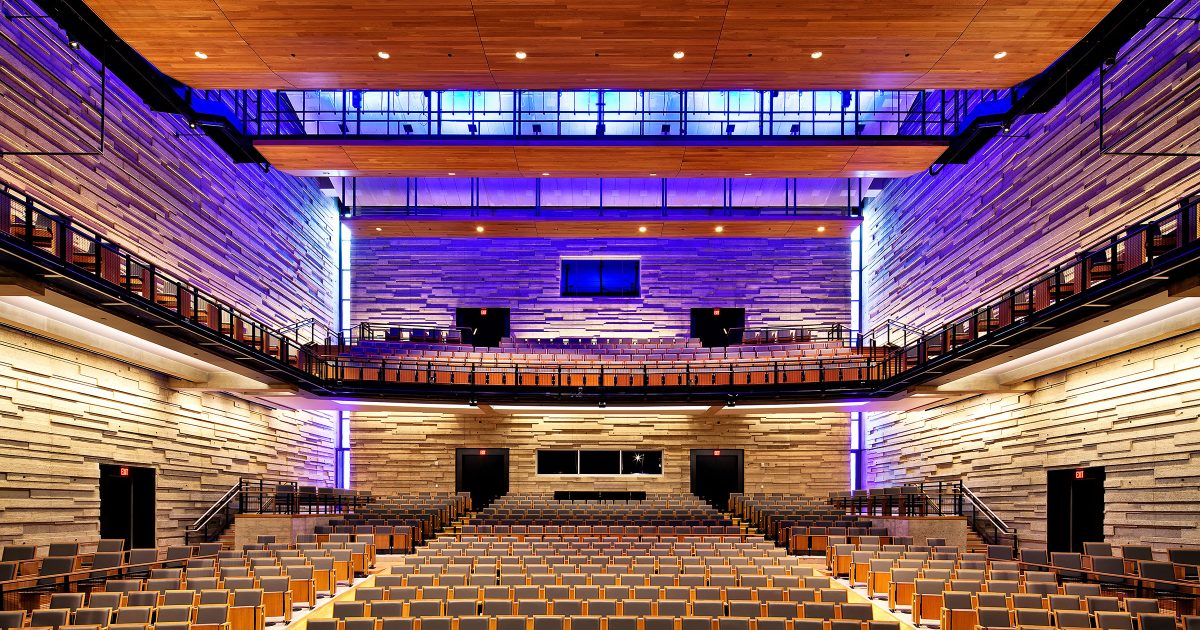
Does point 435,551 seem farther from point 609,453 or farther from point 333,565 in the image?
point 609,453

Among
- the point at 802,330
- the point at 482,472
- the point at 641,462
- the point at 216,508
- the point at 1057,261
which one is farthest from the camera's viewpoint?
the point at 641,462

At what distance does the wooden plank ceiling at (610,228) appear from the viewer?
81.9 ft

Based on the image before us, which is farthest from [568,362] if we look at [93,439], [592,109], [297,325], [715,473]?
[93,439]

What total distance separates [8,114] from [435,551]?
8.27 m

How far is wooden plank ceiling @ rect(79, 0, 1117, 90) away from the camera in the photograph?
11859mm

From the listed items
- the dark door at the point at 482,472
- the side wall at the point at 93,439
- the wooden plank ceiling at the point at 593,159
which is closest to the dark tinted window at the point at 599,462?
the dark door at the point at 482,472

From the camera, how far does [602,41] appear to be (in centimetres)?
1301

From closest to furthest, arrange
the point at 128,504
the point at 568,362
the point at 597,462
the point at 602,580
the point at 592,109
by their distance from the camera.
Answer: the point at 602,580 → the point at 128,504 → the point at 592,109 → the point at 568,362 → the point at 597,462

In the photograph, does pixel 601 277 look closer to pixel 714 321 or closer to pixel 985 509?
pixel 714 321

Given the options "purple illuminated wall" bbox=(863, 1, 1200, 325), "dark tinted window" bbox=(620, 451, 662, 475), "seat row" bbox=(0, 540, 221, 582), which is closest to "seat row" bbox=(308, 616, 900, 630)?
"seat row" bbox=(0, 540, 221, 582)

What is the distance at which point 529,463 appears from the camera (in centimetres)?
2659

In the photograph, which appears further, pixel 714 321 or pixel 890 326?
pixel 714 321

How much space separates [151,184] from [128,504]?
536 cm

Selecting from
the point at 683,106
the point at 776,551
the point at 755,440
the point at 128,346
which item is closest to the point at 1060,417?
the point at 776,551
